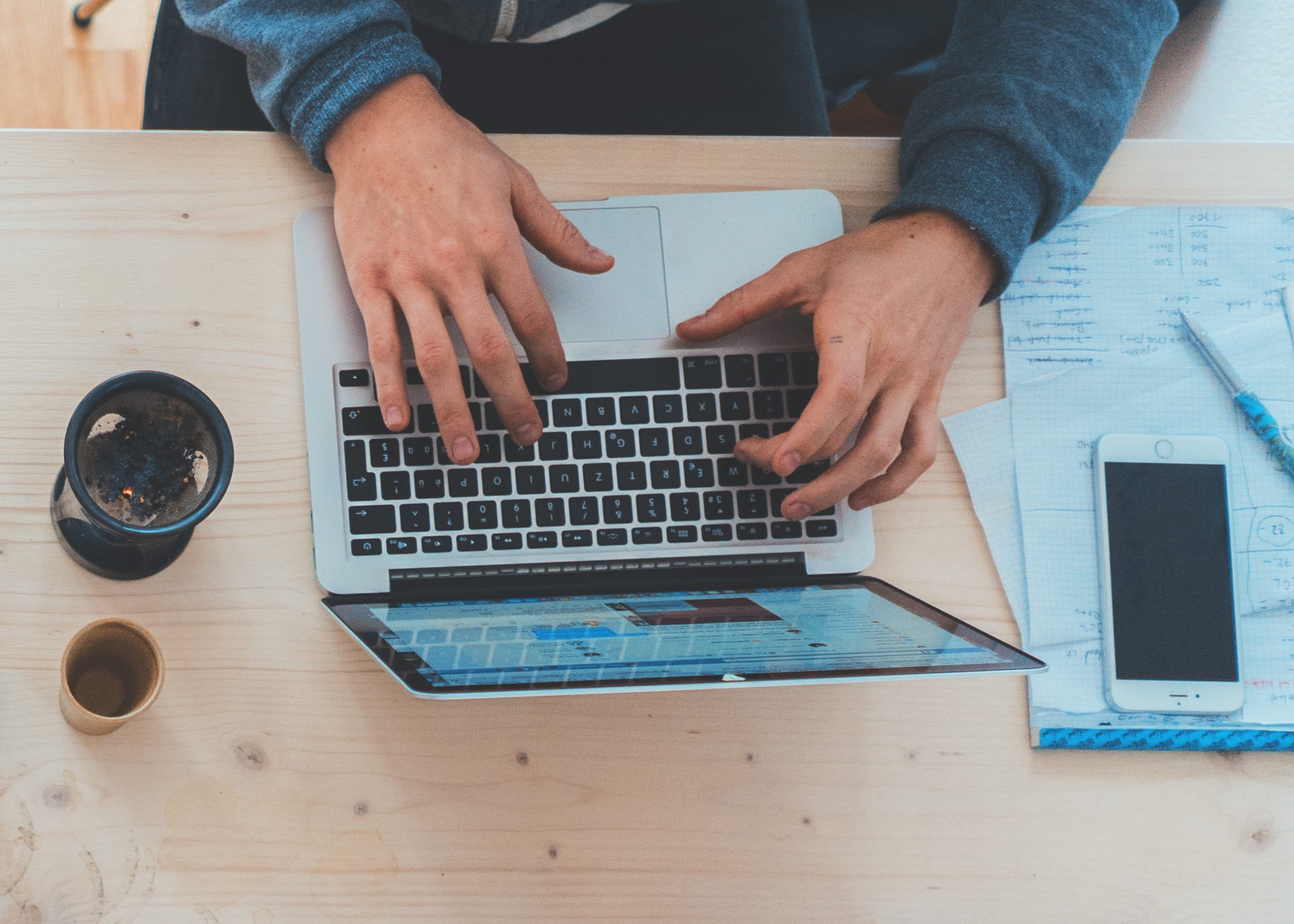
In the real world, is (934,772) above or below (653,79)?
below

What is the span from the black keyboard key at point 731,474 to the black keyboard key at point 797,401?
5 centimetres

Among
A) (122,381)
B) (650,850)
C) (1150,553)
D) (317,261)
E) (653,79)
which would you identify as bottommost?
(650,850)

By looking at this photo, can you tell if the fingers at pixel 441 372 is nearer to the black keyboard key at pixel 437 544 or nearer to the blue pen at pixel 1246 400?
the black keyboard key at pixel 437 544

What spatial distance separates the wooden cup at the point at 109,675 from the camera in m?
0.58

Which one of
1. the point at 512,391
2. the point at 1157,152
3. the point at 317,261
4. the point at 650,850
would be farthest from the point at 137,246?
the point at 1157,152

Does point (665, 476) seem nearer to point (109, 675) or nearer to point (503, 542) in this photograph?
point (503, 542)

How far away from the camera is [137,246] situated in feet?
2.24

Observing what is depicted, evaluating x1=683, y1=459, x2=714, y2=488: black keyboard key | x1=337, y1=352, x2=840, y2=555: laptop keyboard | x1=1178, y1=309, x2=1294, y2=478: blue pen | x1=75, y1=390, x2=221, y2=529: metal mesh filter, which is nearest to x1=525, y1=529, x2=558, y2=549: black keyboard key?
x1=337, y1=352, x2=840, y2=555: laptop keyboard

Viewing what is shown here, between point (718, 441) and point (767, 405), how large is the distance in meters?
0.05

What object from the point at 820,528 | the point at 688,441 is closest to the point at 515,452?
the point at 688,441

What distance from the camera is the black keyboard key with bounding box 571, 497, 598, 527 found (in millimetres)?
672

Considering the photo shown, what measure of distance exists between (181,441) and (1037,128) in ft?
2.05

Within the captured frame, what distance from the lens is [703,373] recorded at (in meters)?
0.70

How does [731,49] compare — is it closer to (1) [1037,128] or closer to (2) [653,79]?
(2) [653,79]
